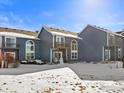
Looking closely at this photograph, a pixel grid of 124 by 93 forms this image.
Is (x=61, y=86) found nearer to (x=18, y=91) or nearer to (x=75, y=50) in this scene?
(x=18, y=91)

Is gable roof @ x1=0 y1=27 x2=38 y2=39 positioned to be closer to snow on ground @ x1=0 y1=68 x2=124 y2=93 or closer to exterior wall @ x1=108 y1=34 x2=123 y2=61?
exterior wall @ x1=108 y1=34 x2=123 y2=61

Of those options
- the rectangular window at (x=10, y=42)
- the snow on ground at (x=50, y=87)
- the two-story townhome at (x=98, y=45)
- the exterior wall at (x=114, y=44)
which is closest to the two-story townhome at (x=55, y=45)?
the two-story townhome at (x=98, y=45)

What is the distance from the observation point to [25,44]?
3800 cm

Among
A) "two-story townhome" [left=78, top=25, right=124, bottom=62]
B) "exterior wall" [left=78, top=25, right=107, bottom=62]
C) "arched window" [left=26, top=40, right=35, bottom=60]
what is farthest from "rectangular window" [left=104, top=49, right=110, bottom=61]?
"arched window" [left=26, top=40, right=35, bottom=60]

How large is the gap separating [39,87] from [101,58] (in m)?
32.4

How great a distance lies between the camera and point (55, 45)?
1550 inches

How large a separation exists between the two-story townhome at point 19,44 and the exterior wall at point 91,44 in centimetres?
944

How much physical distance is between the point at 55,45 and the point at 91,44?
803 centimetres

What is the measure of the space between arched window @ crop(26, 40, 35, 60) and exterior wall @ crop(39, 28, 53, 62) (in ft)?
8.01

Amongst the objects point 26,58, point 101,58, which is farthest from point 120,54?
point 26,58

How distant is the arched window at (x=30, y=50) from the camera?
125 ft

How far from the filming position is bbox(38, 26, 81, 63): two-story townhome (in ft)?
129

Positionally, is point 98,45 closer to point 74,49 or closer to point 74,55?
point 74,49

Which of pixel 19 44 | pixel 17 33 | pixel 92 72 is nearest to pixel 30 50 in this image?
pixel 19 44
